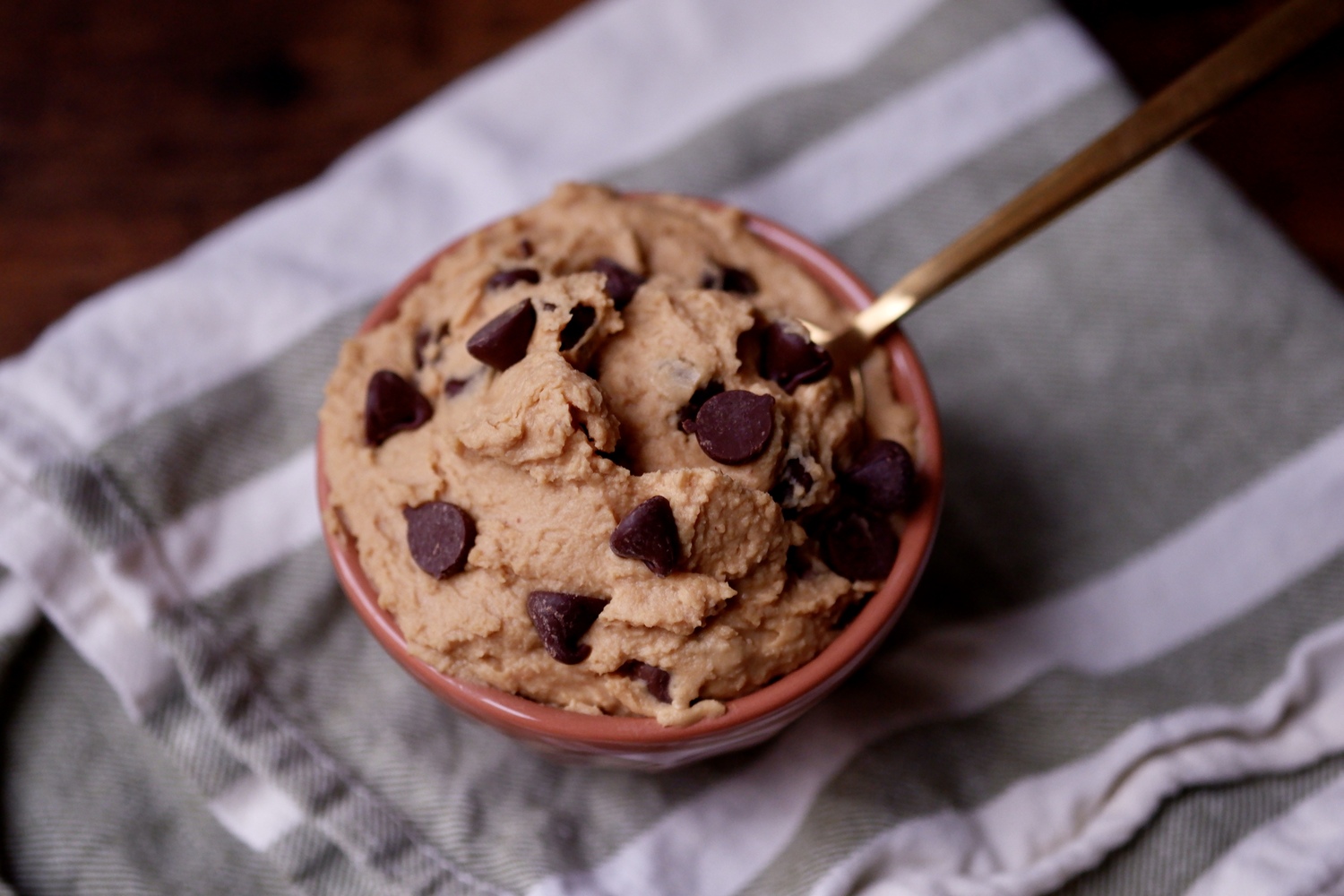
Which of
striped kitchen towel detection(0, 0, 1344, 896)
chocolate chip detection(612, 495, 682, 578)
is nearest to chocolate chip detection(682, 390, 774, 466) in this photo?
chocolate chip detection(612, 495, 682, 578)

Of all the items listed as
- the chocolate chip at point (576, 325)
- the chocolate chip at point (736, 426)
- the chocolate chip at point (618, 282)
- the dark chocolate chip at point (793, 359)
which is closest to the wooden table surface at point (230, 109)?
the chocolate chip at point (618, 282)

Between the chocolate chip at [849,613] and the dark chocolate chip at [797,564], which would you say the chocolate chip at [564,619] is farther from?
the chocolate chip at [849,613]

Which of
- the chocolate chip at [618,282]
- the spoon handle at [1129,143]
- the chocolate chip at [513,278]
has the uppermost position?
the spoon handle at [1129,143]

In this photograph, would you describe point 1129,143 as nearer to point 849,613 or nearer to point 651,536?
point 849,613

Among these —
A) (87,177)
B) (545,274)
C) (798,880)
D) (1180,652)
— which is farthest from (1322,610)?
(87,177)

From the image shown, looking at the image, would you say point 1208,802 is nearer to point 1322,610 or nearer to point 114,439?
point 1322,610

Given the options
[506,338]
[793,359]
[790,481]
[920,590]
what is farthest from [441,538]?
[920,590]

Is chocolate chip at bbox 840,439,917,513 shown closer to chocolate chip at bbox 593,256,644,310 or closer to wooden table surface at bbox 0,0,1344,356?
chocolate chip at bbox 593,256,644,310
